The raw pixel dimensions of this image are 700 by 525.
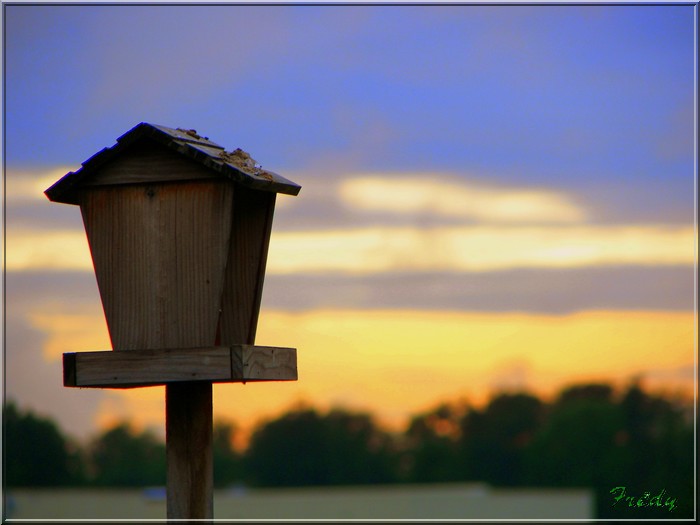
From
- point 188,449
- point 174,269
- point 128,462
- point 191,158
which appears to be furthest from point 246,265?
point 128,462

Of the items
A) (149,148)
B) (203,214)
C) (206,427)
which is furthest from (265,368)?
(149,148)

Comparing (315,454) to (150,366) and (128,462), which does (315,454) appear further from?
(150,366)

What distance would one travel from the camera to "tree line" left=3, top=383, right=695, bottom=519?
1903 inches

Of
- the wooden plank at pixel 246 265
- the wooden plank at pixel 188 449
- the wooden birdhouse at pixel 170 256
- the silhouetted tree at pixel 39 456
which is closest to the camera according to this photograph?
the wooden birdhouse at pixel 170 256

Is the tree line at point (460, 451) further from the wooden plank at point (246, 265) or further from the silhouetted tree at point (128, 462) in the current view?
the wooden plank at point (246, 265)

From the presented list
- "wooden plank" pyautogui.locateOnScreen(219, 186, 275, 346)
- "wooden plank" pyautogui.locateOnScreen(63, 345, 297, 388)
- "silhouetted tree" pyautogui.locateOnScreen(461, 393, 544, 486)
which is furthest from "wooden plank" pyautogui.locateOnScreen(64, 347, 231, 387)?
"silhouetted tree" pyautogui.locateOnScreen(461, 393, 544, 486)

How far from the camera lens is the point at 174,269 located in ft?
15.2

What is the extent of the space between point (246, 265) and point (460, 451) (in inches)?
1963

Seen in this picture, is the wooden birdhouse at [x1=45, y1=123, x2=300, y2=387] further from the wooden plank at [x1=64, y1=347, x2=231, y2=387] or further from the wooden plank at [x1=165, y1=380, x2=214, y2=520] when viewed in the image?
the wooden plank at [x1=165, y1=380, x2=214, y2=520]

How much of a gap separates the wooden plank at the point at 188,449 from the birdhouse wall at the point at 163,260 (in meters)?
A: 0.28

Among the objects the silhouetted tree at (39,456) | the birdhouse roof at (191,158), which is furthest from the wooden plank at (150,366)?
the silhouetted tree at (39,456)

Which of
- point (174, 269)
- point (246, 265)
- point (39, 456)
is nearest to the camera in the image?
point (174, 269)

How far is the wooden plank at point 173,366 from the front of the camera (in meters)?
4.45

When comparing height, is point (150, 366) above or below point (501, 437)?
above
